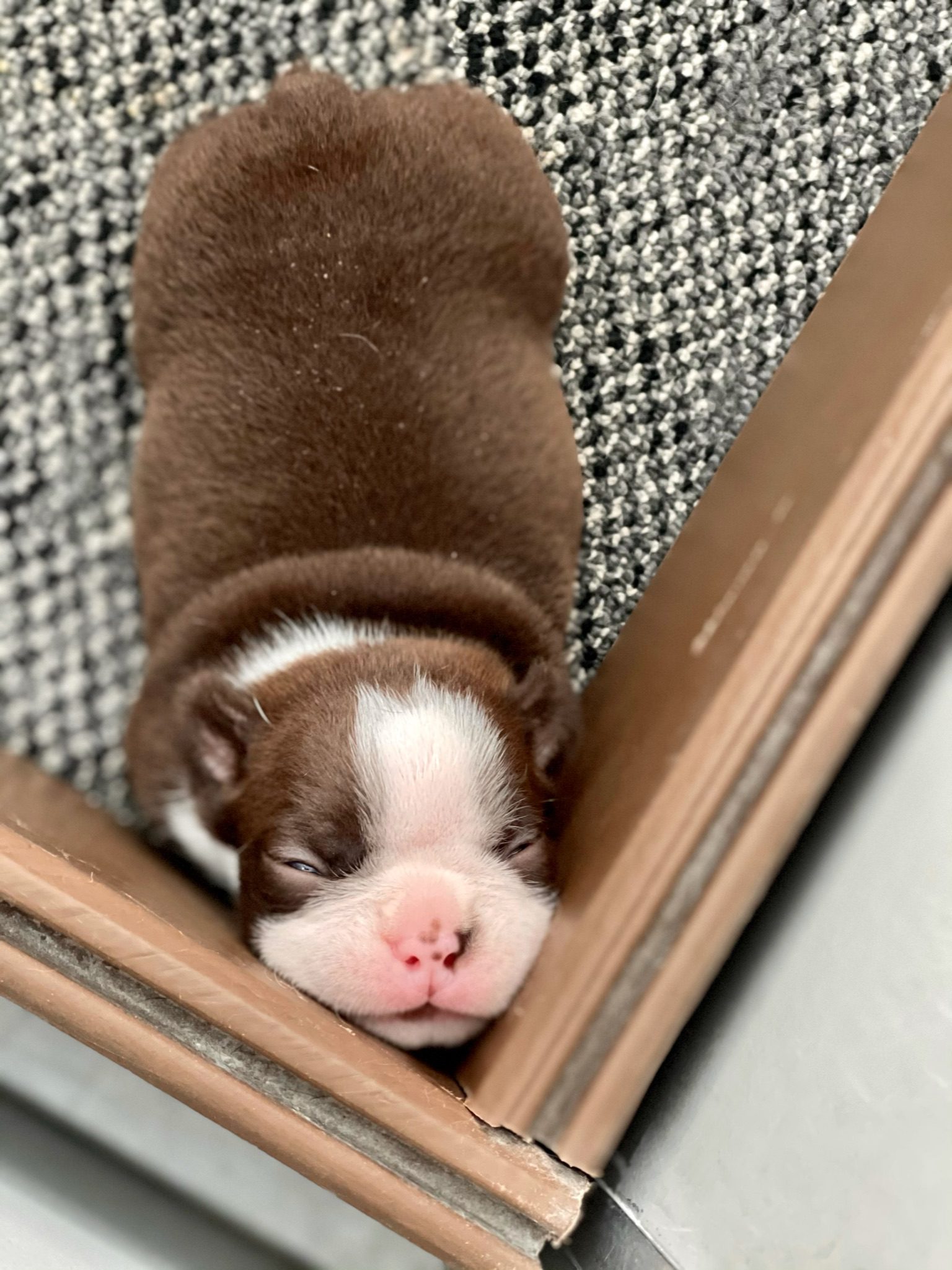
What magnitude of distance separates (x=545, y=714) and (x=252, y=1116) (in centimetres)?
45

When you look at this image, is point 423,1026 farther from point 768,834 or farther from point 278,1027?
point 768,834

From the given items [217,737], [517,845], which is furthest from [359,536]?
[517,845]

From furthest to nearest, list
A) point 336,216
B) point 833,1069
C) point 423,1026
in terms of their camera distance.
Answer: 1. point 336,216
2. point 423,1026
3. point 833,1069

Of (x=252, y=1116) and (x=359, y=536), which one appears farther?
(x=359, y=536)

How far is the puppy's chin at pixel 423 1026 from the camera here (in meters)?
1.00

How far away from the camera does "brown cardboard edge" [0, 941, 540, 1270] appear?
775mm

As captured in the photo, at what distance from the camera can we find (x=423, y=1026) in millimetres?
1013

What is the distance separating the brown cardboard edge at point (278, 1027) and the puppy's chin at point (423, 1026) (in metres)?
0.08

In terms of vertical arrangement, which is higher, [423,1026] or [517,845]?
[517,845]

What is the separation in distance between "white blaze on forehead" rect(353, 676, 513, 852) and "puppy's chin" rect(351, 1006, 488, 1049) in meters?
0.15

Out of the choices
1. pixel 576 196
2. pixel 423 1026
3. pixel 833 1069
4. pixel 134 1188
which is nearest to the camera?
pixel 833 1069

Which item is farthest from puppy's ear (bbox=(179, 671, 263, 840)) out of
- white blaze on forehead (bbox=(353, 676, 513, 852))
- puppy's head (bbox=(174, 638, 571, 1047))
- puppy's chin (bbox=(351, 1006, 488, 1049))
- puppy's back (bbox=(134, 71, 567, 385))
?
puppy's back (bbox=(134, 71, 567, 385))

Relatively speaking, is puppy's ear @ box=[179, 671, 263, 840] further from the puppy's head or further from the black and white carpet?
the black and white carpet

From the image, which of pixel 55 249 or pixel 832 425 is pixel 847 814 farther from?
pixel 55 249
